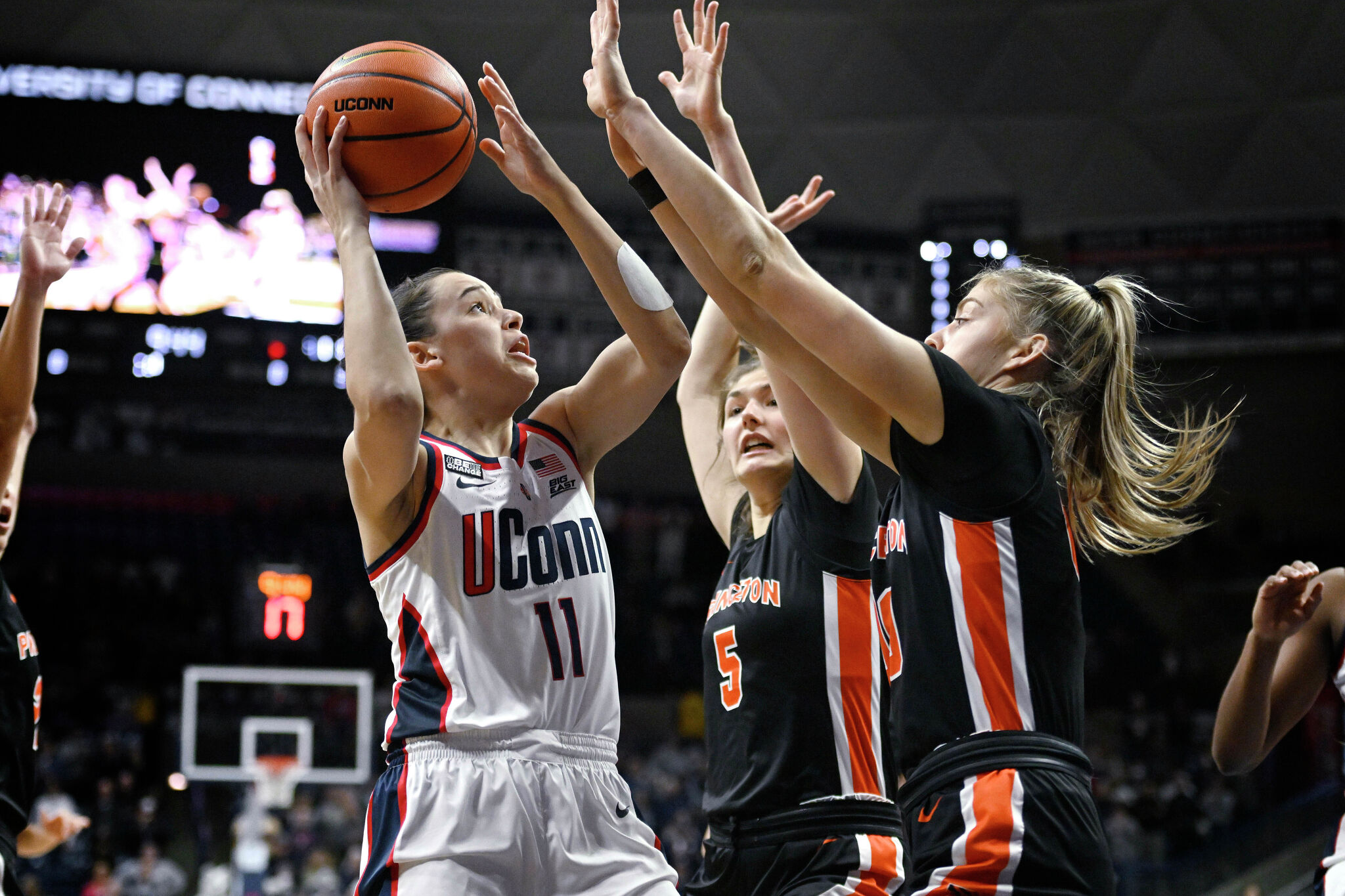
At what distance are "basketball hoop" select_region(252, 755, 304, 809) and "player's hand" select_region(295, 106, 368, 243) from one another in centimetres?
1079

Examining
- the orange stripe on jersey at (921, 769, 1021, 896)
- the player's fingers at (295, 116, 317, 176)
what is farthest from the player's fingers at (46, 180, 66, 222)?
the orange stripe on jersey at (921, 769, 1021, 896)

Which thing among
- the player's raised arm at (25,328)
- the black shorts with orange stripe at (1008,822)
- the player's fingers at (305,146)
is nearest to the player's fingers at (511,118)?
the player's fingers at (305,146)

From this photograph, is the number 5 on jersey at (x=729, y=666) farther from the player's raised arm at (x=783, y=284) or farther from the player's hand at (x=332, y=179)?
the player's hand at (x=332, y=179)

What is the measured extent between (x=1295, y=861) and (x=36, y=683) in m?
10.9

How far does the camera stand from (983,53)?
51.6 feet

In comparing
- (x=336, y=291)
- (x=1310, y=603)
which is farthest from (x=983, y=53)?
(x=1310, y=603)

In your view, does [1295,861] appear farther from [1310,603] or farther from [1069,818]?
[1069,818]

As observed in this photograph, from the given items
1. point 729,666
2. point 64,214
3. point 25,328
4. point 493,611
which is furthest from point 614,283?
point 64,214

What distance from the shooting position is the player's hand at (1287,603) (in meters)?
3.37

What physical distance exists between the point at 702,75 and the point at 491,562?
137cm

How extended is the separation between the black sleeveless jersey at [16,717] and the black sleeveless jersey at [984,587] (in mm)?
2501

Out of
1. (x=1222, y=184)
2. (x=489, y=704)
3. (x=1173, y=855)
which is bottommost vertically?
(x=1173, y=855)

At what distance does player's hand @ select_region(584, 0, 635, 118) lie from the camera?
2.71 meters

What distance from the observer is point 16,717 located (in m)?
3.50
